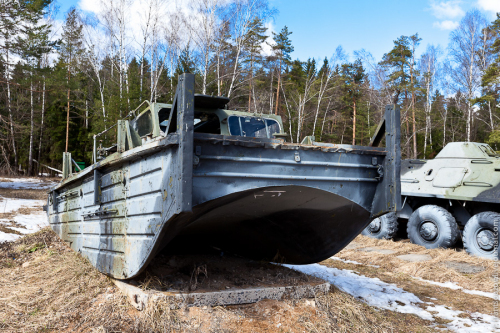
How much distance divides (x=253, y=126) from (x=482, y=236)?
5.14 metres

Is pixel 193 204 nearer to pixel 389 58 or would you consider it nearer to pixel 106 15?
pixel 106 15

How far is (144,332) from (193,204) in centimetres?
101

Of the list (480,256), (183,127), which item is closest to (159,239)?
(183,127)

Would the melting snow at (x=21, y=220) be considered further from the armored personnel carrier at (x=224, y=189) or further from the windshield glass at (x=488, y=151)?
the windshield glass at (x=488, y=151)

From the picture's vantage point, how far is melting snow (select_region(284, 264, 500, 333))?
400 centimetres

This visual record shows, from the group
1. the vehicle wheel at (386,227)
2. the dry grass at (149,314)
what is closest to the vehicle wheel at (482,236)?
the vehicle wheel at (386,227)

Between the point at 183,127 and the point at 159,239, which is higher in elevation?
the point at 183,127

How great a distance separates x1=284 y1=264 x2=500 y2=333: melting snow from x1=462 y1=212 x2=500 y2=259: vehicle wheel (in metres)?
2.84

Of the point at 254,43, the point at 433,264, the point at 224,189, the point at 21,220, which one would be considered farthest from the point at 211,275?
the point at 254,43

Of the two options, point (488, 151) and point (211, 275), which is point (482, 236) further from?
point (211, 275)

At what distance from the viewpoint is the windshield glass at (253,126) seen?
4.78 m

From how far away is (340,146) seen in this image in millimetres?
3443

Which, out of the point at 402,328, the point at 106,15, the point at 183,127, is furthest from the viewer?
the point at 106,15

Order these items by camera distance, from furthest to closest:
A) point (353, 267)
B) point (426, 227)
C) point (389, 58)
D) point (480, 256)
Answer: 1. point (389, 58)
2. point (426, 227)
3. point (480, 256)
4. point (353, 267)
